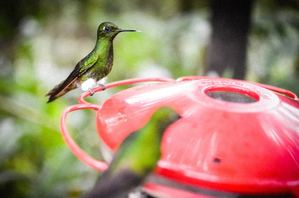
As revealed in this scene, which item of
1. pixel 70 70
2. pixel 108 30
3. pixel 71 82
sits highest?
pixel 108 30

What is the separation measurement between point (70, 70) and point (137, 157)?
10.5 ft

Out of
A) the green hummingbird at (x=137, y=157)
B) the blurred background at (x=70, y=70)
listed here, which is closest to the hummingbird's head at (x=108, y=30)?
the green hummingbird at (x=137, y=157)

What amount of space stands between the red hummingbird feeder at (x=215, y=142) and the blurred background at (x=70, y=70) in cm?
126

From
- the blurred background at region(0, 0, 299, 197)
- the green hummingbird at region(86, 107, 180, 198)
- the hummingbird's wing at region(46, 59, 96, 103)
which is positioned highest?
the hummingbird's wing at region(46, 59, 96, 103)

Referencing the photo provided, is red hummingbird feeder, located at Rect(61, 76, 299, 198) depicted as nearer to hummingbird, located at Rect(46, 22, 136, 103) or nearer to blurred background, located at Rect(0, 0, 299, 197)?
hummingbird, located at Rect(46, 22, 136, 103)

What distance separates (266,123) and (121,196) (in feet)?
1.33

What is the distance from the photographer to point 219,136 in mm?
1048

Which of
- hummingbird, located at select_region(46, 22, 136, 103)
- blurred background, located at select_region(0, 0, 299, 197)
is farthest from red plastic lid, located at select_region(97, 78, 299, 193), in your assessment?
blurred background, located at select_region(0, 0, 299, 197)

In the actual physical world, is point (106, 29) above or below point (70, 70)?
above

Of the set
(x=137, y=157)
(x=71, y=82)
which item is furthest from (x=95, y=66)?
(x=137, y=157)

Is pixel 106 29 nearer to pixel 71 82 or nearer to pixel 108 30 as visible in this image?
pixel 108 30

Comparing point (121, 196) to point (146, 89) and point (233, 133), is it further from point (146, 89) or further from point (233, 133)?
point (146, 89)

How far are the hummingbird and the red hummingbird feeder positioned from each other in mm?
104

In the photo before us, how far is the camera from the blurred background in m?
2.49
